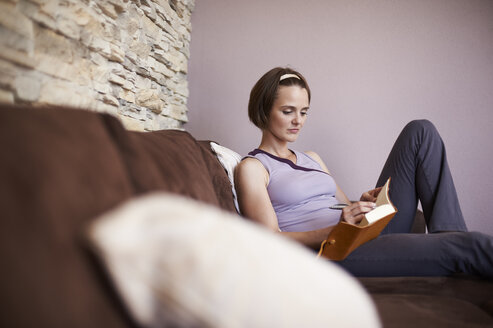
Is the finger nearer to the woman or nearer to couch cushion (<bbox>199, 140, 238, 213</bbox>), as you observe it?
the woman

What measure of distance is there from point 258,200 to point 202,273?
102cm

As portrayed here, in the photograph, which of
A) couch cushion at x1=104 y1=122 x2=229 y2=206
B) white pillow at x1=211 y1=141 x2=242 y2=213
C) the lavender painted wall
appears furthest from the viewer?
the lavender painted wall

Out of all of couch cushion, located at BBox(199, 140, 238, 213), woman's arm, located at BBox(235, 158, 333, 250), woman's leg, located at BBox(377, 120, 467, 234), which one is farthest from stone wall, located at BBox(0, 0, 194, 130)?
woman's leg, located at BBox(377, 120, 467, 234)

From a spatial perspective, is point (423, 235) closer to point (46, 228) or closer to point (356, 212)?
point (356, 212)

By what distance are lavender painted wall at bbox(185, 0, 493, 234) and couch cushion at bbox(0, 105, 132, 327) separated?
199 cm

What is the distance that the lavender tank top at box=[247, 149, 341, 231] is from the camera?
1.54m

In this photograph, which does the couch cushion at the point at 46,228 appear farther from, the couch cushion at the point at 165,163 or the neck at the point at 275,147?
the neck at the point at 275,147

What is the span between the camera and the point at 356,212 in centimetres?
118

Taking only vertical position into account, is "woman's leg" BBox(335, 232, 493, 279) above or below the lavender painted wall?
below

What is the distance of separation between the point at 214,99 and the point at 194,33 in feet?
1.56

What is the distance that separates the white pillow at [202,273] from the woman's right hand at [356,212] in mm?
747

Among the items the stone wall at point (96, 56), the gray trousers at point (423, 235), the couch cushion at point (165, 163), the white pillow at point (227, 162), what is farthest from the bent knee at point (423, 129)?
the stone wall at point (96, 56)

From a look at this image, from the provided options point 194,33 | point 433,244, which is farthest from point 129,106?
point 433,244

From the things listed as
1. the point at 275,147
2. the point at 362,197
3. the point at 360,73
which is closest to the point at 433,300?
the point at 362,197
